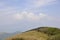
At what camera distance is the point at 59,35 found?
477 cm

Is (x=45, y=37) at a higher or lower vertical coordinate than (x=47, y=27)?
lower

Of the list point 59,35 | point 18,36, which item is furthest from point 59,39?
point 18,36

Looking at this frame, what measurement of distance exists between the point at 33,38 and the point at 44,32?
72cm

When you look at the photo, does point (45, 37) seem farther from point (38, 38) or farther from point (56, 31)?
point (56, 31)

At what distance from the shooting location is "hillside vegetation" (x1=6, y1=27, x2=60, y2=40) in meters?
4.77

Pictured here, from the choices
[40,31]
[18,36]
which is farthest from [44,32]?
[18,36]

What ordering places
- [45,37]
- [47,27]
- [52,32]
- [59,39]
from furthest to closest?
1. [47,27]
2. [52,32]
3. [45,37]
4. [59,39]

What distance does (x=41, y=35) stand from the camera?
16.5 feet

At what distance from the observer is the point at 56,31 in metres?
5.38

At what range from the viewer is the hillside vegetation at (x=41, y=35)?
4.77 metres

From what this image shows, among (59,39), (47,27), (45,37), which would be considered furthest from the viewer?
(47,27)

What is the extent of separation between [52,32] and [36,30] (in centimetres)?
59

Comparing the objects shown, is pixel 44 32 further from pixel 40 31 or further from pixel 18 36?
pixel 18 36

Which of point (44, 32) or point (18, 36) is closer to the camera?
point (18, 36)
